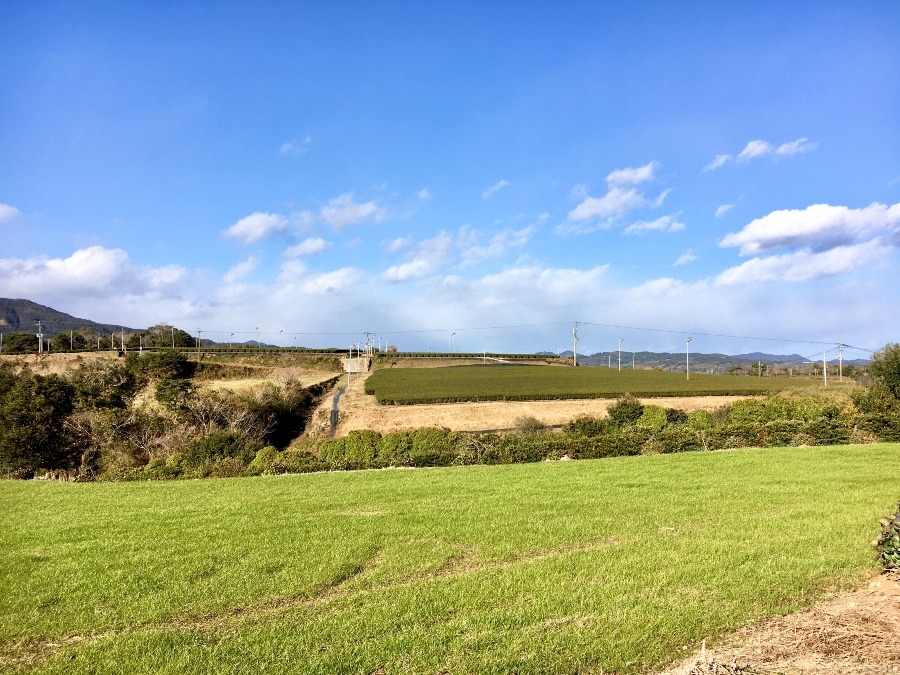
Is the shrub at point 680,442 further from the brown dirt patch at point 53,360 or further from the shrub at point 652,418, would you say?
the brown dirt patch at point 53,360

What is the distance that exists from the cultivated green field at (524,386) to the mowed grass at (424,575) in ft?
130

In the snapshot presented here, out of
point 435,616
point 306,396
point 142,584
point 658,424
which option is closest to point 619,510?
point 435,616

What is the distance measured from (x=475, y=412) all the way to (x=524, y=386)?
43.0ft

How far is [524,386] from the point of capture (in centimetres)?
6009

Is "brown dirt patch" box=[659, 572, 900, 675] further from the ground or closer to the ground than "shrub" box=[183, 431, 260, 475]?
further from the ground

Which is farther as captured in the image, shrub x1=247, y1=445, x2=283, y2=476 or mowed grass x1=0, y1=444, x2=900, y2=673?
shrub x1=247, y1=445, x2=283, y2=476

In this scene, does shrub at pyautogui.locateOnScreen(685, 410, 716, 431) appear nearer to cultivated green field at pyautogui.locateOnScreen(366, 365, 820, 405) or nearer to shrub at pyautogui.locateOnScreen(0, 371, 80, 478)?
cultivated green field at pyautogui.locateOnScreen(366, 365, 820, 405)

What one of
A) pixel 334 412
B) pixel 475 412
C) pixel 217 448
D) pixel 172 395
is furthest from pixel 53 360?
pixel 475 412

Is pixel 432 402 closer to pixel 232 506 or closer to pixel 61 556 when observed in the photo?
pixel 232 506

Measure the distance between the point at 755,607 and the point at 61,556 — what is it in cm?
907

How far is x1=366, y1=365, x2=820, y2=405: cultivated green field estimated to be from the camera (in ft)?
175

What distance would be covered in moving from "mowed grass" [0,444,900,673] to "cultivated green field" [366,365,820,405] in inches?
1561

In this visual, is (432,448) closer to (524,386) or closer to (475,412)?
(475,412)

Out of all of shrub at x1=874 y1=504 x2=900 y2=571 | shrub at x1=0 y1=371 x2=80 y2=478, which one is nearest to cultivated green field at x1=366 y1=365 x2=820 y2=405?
shrub at x1=0 y1=371 x2=80 y2=478
